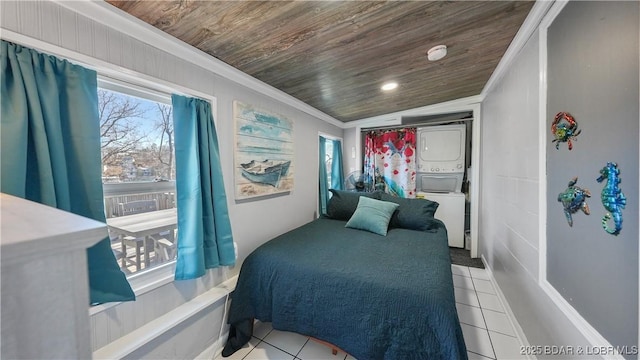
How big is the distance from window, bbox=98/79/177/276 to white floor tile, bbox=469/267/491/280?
3.06 metres

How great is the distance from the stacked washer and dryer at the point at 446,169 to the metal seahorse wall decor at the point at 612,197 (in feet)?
8.65

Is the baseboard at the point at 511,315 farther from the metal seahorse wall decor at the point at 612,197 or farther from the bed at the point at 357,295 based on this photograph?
the metal seahorse wall decor at the point at 612,197

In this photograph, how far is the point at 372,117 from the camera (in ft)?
12.0

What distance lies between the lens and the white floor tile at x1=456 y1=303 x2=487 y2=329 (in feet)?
6.06

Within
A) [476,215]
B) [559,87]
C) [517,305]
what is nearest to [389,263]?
[517,305]

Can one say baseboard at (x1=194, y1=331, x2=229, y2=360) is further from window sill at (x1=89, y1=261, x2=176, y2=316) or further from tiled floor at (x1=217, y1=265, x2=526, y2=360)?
window sill at (x1=89, y1=261, x2=176, y2=316)

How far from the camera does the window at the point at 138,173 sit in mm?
1249

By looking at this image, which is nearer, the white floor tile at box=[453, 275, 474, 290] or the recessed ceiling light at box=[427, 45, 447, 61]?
the recessed ceiling light at box=[427, 45, 447, 61]

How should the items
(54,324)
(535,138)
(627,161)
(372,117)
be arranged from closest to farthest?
(54,324), (627,161), (535,138), (372,117)

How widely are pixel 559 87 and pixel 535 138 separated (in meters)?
0.36

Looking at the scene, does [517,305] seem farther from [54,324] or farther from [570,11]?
[54,324]

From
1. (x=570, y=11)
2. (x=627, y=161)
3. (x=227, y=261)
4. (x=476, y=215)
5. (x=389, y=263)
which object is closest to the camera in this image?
(x=627, y=161)

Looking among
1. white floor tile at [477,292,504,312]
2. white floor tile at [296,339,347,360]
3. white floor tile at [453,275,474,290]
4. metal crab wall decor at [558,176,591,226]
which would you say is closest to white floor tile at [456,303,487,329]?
white floor tile at [477,292,504,312]

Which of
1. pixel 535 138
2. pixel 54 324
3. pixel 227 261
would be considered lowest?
pixel 227 261
